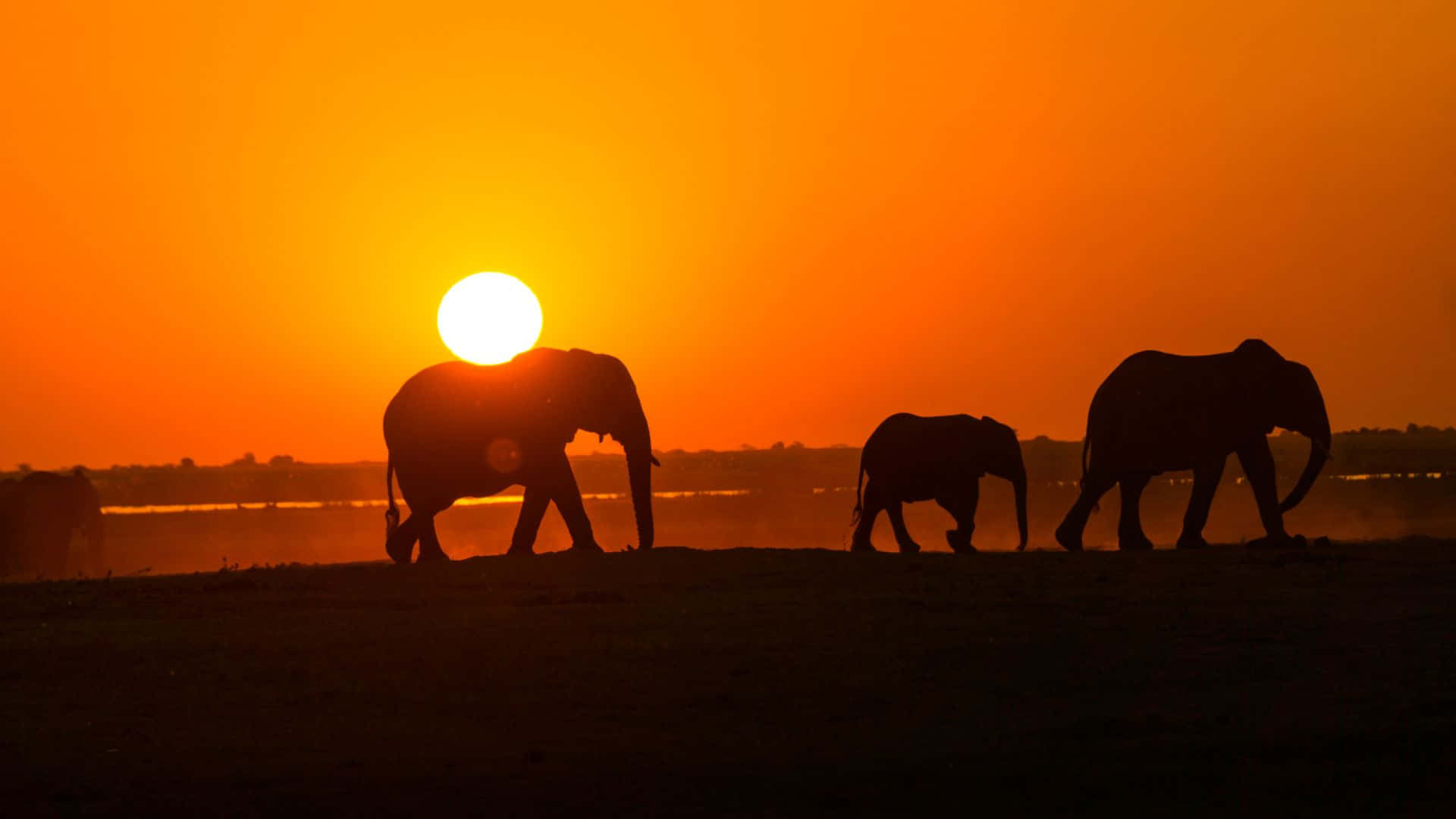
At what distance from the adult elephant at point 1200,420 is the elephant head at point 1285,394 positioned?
10 mm

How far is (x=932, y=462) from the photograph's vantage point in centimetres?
2595

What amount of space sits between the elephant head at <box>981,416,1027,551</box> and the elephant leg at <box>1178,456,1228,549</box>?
306cm

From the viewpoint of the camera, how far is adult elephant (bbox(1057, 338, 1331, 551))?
23953mm

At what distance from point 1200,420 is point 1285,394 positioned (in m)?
1.52

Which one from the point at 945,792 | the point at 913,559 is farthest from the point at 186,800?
the point at 913,559

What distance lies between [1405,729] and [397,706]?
19.4 ft

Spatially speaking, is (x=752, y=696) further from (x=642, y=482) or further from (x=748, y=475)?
(x=748, y=475)

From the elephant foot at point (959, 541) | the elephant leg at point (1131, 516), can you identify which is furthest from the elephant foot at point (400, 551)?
the elephant leg at point (1131, 516)

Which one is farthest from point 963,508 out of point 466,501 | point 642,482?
point 466,501

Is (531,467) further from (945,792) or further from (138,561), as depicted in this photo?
(138,561)

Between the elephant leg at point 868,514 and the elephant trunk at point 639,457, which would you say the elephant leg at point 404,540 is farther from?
the elephant leg at point 868,514

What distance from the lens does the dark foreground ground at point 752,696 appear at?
9.27 m

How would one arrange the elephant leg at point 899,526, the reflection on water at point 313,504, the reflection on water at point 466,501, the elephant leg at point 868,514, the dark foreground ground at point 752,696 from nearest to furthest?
the dark foreground ground at point 752,696 < the elephant leg at point 899,526 < the elephant leg at point 868,514 < the reflection on water at point 466,501 < the reflection on water at point 313,504

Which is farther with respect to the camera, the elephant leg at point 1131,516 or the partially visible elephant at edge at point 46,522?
the partially visible elephant at edge at point 46,522
